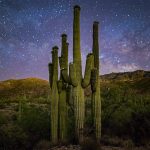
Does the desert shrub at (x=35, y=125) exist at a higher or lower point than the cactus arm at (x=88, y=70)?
lower

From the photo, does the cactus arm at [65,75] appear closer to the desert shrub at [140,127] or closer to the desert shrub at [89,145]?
the desert shrub at [89,145]

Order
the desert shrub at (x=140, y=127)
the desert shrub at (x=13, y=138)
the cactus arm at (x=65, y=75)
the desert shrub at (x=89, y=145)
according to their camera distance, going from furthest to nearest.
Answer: the desert shrub at (x=13, y=138), the desert shrub at (x=140, y=127), the cactus arm at (x=65, y=75), the desert shrub at (x=89, y=145)

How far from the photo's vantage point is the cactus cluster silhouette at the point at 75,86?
14773mm

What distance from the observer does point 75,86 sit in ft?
48.4

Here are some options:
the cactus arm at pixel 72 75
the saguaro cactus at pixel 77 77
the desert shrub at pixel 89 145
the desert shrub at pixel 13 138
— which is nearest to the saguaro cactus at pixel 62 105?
the saguaro cactus at pixel 77 77

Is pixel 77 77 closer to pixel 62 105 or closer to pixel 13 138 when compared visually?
pixel 62 105

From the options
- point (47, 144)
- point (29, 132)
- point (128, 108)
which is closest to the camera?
point (47, 144)

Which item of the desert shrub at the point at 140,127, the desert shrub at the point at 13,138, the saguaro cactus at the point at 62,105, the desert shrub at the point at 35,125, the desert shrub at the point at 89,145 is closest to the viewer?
the desert shrub at the point at 89,145

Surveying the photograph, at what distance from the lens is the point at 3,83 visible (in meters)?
96.2

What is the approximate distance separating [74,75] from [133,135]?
5.48 metres

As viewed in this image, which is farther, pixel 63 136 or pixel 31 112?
pixel 31 112

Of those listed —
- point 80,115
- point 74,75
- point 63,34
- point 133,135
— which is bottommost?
point 133,135

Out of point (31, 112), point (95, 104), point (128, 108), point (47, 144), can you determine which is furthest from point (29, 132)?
point (128, 108)

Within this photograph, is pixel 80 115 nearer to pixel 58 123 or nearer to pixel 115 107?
pixel 58 123
